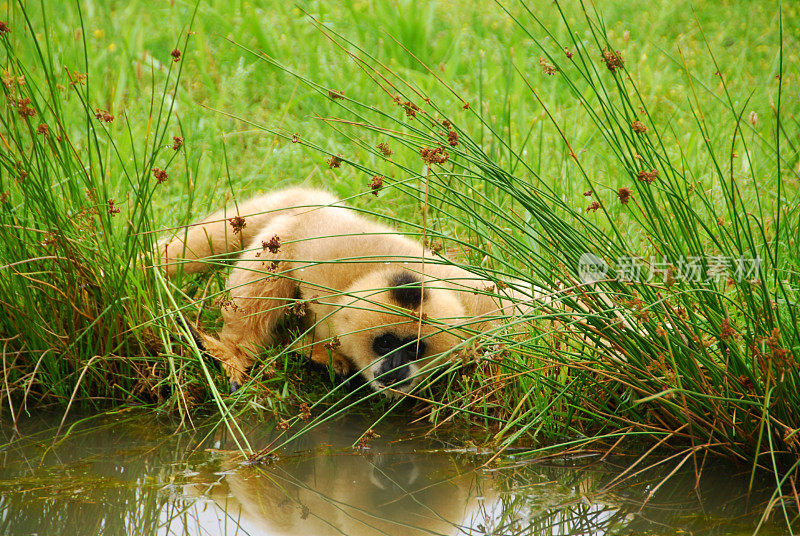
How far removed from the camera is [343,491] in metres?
2.73

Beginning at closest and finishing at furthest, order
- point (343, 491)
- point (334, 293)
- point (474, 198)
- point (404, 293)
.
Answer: point (343, 491), point (404, 293), point (334, 293), point (474, 198)

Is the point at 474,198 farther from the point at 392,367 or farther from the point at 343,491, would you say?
the point at 343,491

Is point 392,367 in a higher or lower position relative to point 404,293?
lower

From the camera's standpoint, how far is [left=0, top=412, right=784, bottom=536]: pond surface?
245cm

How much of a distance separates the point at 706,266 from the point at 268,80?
5.10 m

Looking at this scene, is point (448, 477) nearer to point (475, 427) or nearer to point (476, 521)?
point (476, 521)

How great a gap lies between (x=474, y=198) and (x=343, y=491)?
257 cm

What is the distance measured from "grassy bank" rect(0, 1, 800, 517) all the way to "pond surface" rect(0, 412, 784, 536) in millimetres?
177

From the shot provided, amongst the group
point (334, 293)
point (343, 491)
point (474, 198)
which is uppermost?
point (474, 198)

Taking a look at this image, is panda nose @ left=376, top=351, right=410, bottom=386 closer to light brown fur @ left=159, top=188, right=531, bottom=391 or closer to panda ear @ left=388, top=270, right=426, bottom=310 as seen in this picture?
light brown fur @ left=159, top=188, right=531, bottom=391

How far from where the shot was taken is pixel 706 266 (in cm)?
273

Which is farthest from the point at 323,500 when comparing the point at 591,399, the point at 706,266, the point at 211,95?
the point at 211,95

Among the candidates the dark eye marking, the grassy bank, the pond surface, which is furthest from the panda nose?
the pond surface

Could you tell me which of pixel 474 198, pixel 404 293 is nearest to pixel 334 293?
pixel 404 293
